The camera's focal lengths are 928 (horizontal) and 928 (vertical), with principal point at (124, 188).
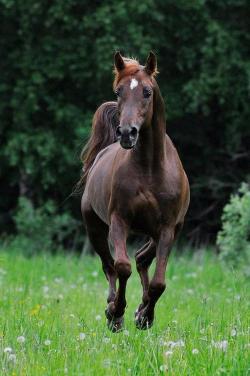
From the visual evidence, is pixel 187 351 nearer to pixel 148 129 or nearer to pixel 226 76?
pixel 148 129

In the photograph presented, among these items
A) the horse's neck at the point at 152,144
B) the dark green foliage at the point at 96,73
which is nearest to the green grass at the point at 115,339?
the horse's neck at the point at 152,144

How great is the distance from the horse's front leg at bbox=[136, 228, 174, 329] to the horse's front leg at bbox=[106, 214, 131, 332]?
18 centimetres

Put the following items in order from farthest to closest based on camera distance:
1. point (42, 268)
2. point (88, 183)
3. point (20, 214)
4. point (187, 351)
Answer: point (20, 214) < point (42, 268) < point (88, 183) < point (187, 351)

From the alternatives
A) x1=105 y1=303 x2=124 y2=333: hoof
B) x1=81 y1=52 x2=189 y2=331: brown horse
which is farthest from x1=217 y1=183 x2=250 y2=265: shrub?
x1=105 y1=303 x2=124 y2=333: hoof

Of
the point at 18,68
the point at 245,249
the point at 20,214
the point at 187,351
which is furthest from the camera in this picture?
the point at 18,68

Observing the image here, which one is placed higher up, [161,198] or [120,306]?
[161,198]

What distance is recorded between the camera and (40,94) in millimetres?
21250

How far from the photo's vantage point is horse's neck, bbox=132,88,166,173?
673cm

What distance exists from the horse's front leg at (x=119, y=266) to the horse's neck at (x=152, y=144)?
1.48 feet

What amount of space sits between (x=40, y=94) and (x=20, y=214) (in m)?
2.93

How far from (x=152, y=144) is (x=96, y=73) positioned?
1439 cm

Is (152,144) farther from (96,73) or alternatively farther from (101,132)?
(96,73)

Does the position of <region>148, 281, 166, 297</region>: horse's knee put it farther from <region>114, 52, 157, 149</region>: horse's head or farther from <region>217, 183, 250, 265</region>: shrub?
<region>217, 183, 250, 265</region>: shrub

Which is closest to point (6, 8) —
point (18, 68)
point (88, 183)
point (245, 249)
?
point (18, 68)
